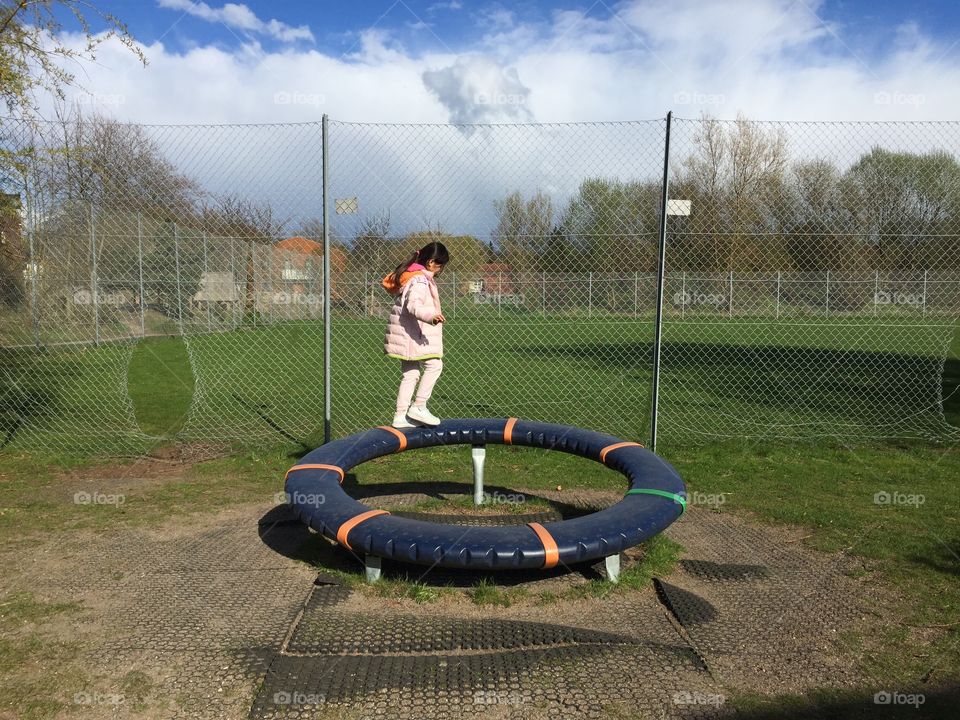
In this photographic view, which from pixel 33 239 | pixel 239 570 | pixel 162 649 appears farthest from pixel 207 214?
pixel 162 649

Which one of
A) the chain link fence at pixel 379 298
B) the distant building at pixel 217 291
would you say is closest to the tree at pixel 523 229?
the chain link fence at pixel 379 298

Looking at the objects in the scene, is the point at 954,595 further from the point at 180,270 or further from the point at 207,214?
the point at 180,270

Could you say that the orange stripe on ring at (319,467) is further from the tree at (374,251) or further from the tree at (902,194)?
the tree at (902,194)

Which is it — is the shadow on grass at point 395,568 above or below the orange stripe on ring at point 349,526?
below

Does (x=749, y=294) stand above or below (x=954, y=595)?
above

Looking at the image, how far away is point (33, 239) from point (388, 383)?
18.8 ft

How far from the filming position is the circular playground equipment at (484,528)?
11.8ft

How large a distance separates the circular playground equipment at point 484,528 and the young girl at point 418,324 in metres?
0.44

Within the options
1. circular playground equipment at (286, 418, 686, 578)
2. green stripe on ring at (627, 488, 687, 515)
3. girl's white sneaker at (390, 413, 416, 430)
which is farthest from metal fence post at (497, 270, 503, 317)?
green stripe on ring at (627, 488, 687, 515)

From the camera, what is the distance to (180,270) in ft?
47.7

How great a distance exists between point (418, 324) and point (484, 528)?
1.81 m

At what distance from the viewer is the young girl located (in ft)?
16.0

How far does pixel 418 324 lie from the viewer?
5.12 m

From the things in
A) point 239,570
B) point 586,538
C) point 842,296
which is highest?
point 842,296
